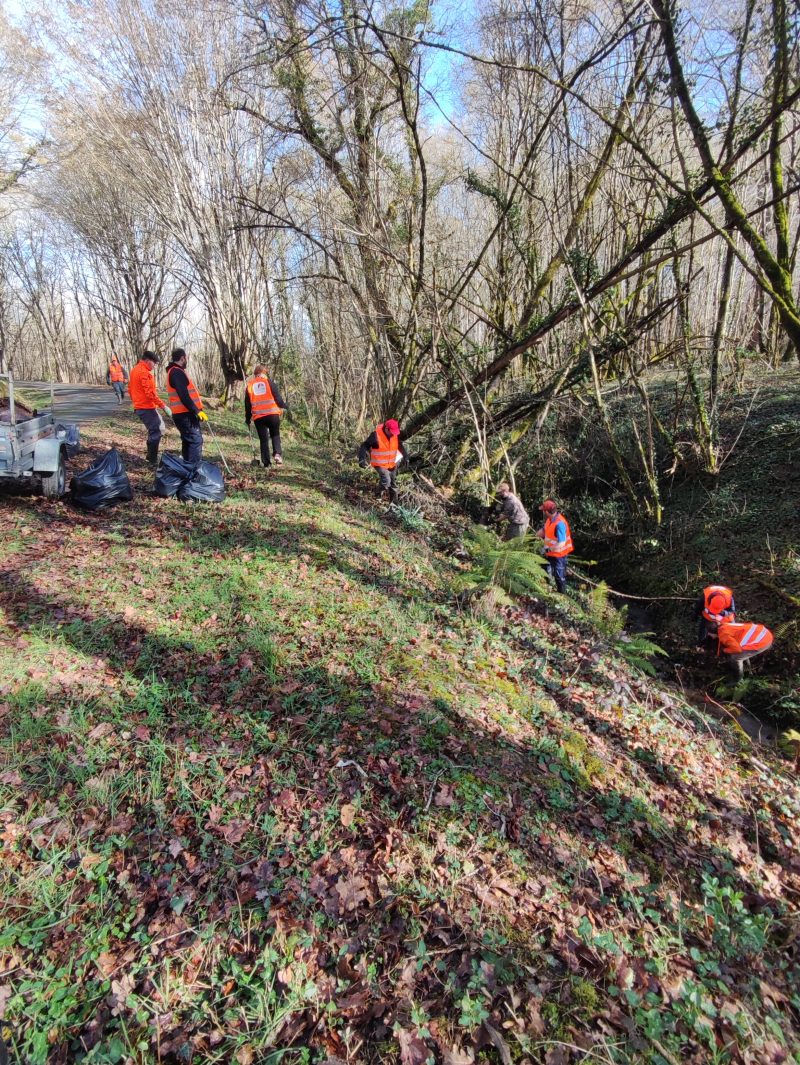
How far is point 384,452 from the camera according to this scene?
901 cm

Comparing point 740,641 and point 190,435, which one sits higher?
point 190,435

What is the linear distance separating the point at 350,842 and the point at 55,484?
6180 mm

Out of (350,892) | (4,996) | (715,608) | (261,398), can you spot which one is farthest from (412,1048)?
(261,398)

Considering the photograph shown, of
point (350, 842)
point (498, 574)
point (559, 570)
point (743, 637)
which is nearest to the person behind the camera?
point (350, 842)

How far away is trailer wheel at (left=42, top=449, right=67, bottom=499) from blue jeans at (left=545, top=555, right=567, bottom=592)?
7.42 metres

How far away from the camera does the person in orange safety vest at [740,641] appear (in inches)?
252

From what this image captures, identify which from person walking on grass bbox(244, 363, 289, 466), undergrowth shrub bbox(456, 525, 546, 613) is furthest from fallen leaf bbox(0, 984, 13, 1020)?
person walking on grass bbox(244, 363, 289, 466)

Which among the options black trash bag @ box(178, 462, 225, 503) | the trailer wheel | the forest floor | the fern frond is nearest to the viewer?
the forest floor

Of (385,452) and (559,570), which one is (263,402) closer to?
(385,452)

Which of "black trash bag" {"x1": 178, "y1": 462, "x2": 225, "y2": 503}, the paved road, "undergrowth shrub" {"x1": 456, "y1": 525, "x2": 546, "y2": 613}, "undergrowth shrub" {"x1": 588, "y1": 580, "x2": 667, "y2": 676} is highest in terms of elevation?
the paved road

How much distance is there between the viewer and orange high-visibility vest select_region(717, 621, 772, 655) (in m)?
Result: 6.39

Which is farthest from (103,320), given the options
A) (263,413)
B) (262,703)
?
(262,703)

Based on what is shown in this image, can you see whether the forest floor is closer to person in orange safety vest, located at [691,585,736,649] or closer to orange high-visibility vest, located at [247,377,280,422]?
person in orange safety vest, located at [691,585,736,649]

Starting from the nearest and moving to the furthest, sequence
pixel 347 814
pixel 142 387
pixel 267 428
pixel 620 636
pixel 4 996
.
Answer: pixel 4 996
pixel 347 814
pixel 620 636
pixel 142 387
pixel 267 428
